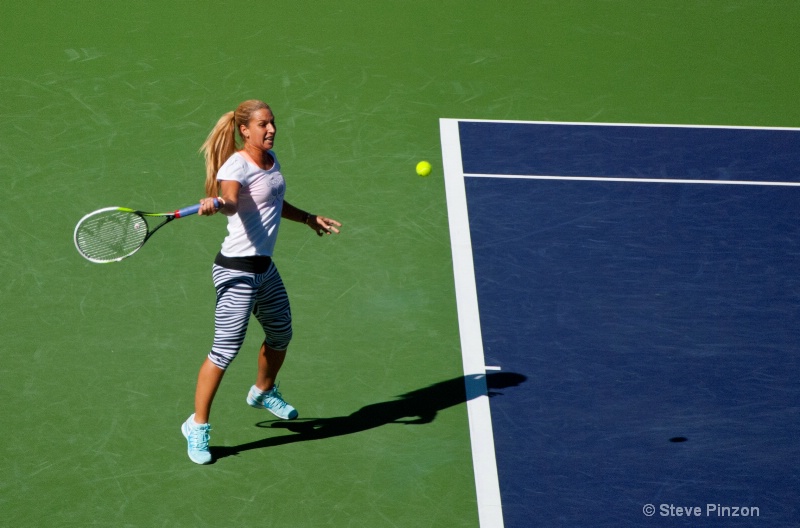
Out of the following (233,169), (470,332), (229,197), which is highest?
(233,169)

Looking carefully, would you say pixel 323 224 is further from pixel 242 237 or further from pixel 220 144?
pixel 220 144

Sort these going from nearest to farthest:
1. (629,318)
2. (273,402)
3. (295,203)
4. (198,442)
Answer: (198,442) → (273,402) → (629,318) → (295,203)

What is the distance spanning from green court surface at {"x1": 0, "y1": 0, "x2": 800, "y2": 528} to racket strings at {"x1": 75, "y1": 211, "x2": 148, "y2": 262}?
4.17ft

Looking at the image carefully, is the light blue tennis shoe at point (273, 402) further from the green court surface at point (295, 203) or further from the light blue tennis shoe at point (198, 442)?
the light blue tennis shoe at point (198, 442)

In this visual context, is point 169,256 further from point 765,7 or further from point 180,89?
point 765,7

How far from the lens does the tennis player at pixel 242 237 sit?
6695mm

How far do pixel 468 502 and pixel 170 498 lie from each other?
194 centimetres

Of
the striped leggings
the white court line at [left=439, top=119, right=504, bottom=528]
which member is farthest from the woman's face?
the white court line at [left=439, top=119, right=504, bottom=528]

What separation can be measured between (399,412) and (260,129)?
2365mm

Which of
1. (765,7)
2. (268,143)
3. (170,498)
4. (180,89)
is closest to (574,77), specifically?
(765,7)

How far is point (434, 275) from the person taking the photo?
8.98 meters

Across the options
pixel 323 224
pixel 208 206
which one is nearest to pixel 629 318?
pixel 323 224

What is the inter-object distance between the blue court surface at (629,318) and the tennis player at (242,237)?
1.85m

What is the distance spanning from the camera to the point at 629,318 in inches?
342
